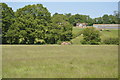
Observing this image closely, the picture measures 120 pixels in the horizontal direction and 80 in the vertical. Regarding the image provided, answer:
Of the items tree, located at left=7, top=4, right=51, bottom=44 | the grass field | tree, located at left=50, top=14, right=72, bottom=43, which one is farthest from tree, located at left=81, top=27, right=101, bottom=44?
the grass field

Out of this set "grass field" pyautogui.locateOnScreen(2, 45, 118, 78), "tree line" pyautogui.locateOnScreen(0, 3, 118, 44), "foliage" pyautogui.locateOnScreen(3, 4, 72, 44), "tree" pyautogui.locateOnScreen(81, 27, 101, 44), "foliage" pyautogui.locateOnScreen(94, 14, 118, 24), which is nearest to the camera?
"grass field" pyautogui.locateOnScreen(2, 45, 118, 78)

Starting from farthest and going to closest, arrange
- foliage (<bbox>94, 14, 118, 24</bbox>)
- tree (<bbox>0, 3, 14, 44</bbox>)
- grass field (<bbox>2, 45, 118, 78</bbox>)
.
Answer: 1. foliage (<bbox>94, 14, 118, 24</bbox>)
2. tree (<bbox>0, 3, 14, 44</bbox>)
3. grass field (<bbox>2, 45, 118, 78</bbox>)

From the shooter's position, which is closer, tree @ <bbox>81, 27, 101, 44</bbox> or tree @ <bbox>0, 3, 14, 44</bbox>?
tree @ <bbox>0, 3, 14, 44</bbox>

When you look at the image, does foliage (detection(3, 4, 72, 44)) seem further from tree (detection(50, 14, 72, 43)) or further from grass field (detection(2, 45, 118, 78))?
grass field (detection(2, 45, 118, 78))

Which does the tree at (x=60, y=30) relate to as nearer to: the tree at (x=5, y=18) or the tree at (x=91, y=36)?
the tree at (x=91, y=36)

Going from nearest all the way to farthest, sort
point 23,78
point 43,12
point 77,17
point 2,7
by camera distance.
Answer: point 23,78 → point 2,7 → point 43,12 → point 77,17

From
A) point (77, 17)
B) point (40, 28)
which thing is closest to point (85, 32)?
point (40, 28)

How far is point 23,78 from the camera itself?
769 cm

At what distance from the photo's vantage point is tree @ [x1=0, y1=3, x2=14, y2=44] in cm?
4653

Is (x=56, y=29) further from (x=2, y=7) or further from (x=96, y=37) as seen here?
(x=2, y=7)

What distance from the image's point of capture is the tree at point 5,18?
46531 millimetres

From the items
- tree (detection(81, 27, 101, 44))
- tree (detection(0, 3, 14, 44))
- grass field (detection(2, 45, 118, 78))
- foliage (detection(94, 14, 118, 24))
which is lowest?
grass field (detection(2, 45, 118, 78))

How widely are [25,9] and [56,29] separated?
985 centimetres

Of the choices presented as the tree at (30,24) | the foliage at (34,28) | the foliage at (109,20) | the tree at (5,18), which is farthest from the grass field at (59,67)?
the foliage at (109,20)
